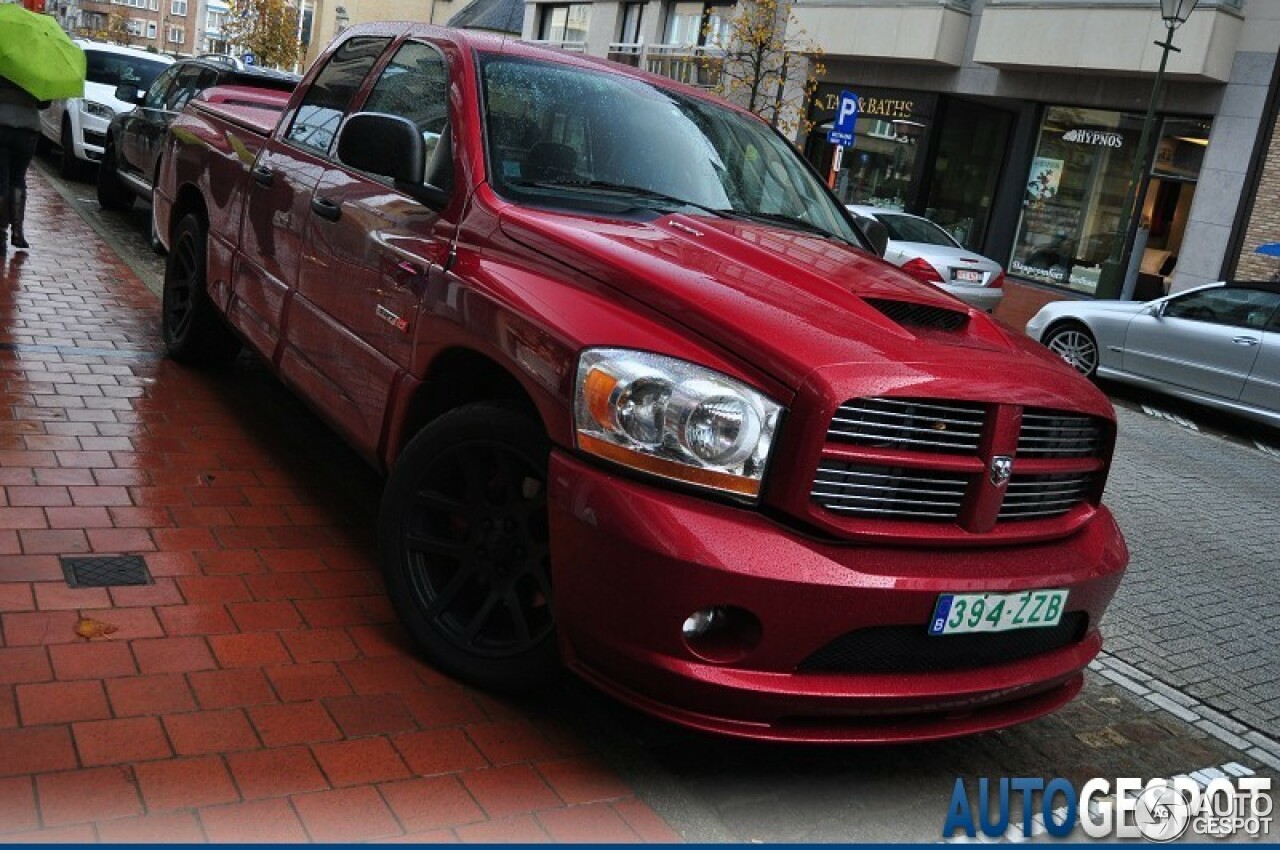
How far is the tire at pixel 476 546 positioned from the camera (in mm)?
3469

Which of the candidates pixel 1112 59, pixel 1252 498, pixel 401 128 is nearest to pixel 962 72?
pixel 1112 59

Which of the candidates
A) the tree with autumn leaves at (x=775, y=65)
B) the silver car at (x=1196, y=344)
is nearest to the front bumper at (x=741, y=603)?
the silver car at (x=1196, y=344)

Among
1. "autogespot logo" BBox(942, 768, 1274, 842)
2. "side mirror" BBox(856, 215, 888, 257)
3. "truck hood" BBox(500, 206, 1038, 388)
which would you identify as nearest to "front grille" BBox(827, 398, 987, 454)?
"truck hood" BBox(500, 206, 1038, 388)

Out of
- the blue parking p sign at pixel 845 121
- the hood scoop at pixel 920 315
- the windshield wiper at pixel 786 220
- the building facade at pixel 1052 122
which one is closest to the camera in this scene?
the hood scoop at pixel 920 315

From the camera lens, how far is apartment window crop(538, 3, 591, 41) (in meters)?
37.4

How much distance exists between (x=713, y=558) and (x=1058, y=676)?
116 cm

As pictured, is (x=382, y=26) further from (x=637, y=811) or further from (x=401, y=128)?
(x=637, y=811)

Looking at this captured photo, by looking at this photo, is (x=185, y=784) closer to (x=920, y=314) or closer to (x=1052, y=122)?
(x=920, y=314)

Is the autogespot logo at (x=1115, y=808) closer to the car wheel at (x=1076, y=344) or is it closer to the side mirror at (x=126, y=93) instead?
the car wheel at (x=1076, y=344)

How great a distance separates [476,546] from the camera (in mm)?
3658

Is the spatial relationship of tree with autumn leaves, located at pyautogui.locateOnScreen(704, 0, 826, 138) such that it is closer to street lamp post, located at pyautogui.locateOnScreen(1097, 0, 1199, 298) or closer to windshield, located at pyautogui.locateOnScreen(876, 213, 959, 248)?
windshield, located at pyautogui.locateOnScreen(876, 213, 959, 248)

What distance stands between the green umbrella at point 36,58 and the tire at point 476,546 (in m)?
6.94

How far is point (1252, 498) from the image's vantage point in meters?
8.74

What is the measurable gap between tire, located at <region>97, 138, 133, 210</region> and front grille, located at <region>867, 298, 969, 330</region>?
11.7m
